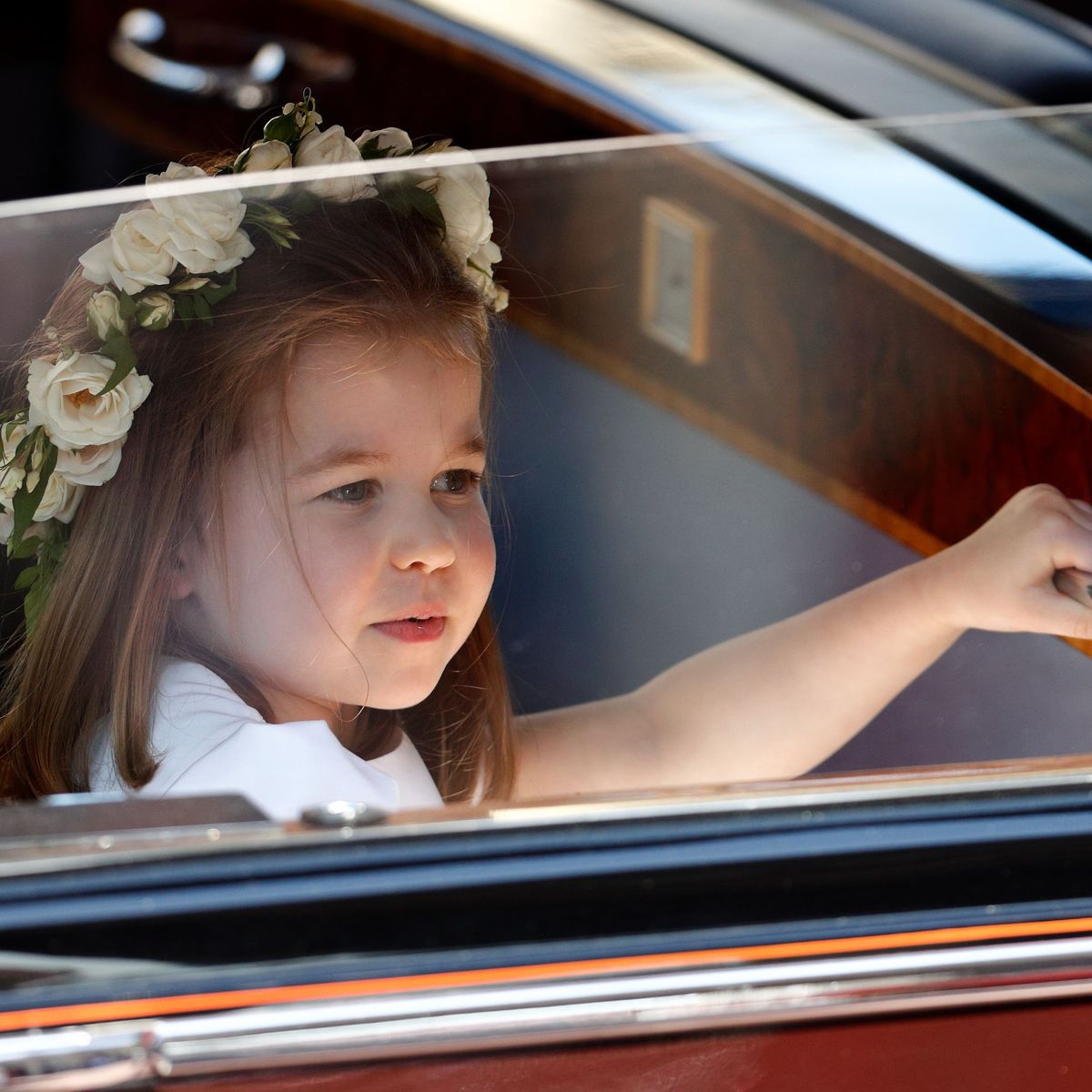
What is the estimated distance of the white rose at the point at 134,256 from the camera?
1.23 m

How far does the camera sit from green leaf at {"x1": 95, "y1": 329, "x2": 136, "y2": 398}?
3.98 feet

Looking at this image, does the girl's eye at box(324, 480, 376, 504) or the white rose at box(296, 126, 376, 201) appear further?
the white rose at box(296, 126, 376, 201)

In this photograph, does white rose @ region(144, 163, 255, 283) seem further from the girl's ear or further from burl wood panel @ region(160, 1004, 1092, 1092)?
burl wood panel @ region(160, 1004, 1092, 1092)

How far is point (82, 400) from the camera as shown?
1218 millimetres

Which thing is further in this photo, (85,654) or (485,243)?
(485,243)

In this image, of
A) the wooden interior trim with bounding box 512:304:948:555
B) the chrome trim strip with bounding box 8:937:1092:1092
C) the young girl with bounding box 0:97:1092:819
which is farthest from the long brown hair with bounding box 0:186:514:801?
the chrome trim strip with bounding box 8:937:1092:1092

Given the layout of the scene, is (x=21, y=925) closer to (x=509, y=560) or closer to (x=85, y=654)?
(x=85, y=654)

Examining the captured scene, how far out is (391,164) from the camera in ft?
4.36

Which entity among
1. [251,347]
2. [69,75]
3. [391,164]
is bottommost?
[69,75]

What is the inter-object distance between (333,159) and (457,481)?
14.0 inches

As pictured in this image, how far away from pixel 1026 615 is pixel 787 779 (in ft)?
1.04

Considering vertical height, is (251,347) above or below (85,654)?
above

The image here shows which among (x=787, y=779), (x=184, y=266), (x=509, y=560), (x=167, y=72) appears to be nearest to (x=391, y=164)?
(x=184, y=266)

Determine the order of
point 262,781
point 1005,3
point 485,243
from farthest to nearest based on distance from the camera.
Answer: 1. point 1005,3
2. point 485,243
3. point 262,781
